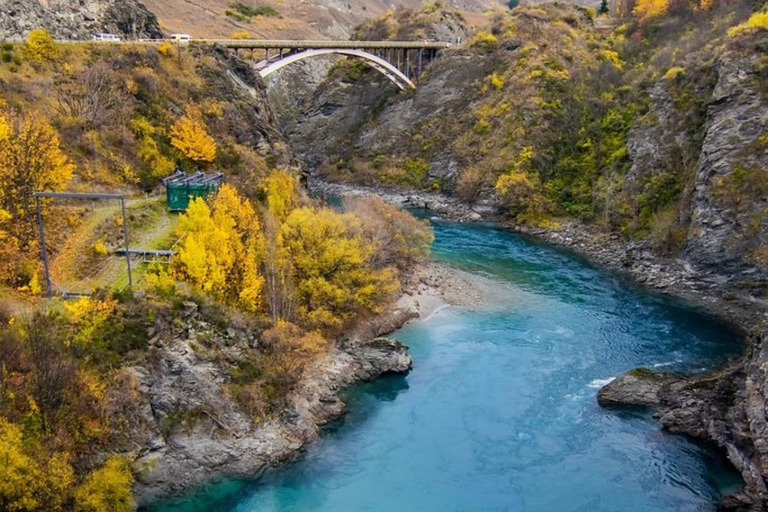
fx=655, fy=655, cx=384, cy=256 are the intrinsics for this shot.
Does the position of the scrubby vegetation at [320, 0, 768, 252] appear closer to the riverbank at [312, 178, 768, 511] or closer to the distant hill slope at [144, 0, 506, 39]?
the riverbank at [312, 178, 768, 511]

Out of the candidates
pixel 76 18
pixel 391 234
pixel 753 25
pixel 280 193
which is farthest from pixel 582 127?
pixel 76 18

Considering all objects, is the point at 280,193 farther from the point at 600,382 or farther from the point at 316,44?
the point at 316,44

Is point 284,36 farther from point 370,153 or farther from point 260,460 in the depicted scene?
point 260,460

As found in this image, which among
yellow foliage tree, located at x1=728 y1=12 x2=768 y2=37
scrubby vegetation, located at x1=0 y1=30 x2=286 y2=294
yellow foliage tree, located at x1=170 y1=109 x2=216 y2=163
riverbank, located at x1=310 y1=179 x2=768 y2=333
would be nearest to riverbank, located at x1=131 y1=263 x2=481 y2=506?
scrubby vegetation, located at x1=0 y1=30 x2=286 y2=294

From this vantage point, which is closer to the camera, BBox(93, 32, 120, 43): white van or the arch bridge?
BBox(93, 32, 120, 43): white van

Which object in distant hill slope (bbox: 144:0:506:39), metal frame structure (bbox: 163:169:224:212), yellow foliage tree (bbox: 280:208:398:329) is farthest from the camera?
distant hill slope (bbox: 144:0:506:39)

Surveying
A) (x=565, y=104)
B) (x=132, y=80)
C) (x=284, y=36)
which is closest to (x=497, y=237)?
(x=565, y=104)

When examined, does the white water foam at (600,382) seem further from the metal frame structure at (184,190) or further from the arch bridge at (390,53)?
the arch bridge at (390,53)
